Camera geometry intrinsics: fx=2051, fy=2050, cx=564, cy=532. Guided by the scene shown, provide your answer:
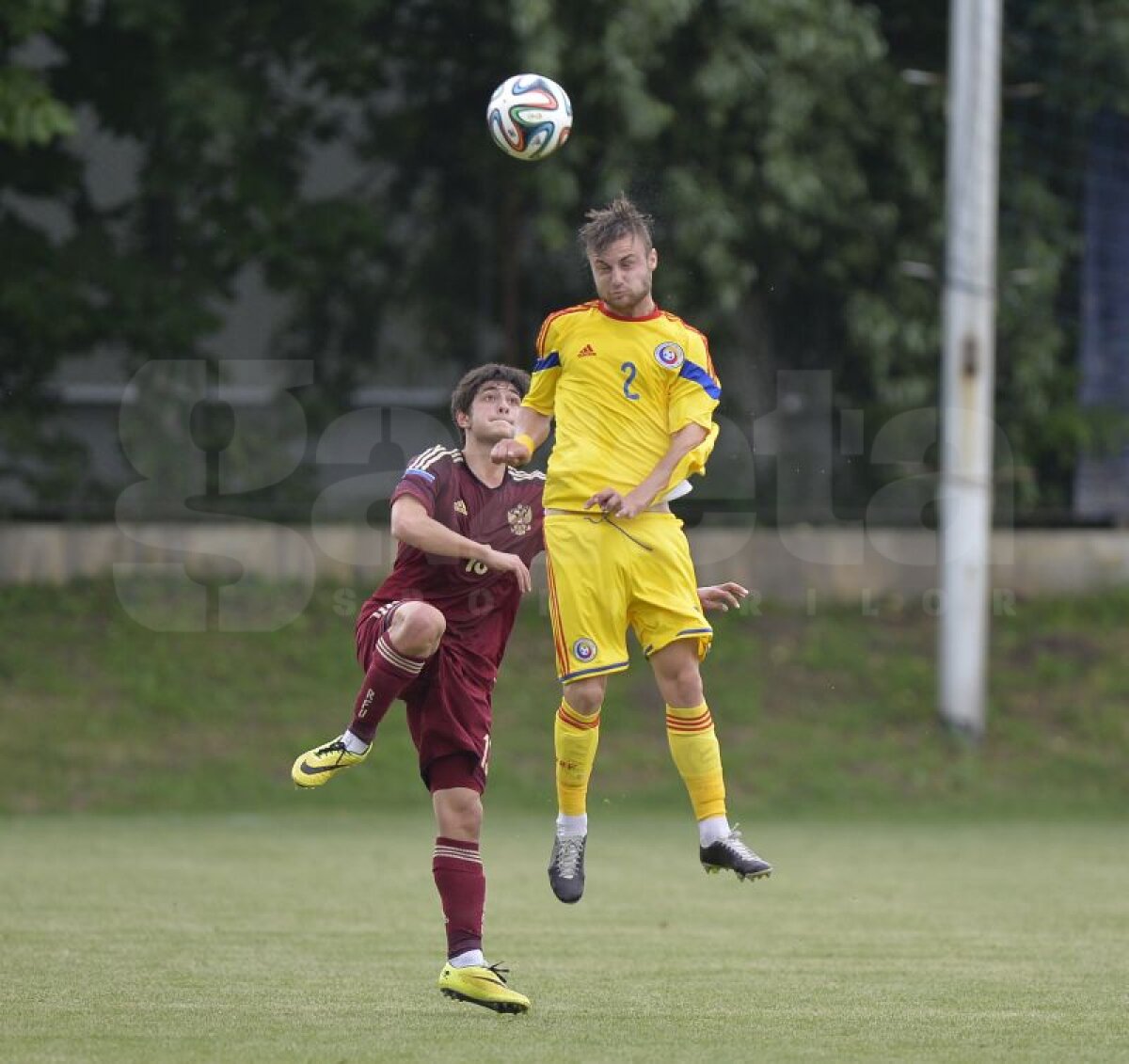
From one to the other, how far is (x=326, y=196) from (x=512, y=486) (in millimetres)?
12997

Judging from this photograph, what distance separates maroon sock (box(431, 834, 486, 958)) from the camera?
6.82 metres

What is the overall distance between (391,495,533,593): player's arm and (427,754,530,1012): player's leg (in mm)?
671

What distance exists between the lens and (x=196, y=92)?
18672 mm

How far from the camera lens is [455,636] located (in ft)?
22.9

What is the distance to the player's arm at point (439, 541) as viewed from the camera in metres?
6.74

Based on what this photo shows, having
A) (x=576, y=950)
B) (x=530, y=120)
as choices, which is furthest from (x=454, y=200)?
(x=530, y=120)

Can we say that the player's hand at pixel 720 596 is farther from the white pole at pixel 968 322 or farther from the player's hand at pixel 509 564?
the white pole at pixel 968 322

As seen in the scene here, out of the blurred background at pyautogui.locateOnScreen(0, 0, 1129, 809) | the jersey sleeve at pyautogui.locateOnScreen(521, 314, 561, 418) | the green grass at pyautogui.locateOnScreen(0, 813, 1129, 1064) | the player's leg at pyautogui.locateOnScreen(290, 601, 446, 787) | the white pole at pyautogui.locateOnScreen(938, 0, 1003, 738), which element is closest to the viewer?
the green grass at pyautogui.locateOnScreen(0, 813, 1129, 1064)

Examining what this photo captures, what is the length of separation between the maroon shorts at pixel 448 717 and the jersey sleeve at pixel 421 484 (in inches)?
14.2

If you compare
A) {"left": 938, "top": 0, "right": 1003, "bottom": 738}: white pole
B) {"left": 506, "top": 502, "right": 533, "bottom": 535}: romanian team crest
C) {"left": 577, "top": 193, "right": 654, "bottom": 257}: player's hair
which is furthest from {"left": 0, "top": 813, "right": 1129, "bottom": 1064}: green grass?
{"left": 938, "top": 0, "right": 1003, "bottom": 738}: white pole

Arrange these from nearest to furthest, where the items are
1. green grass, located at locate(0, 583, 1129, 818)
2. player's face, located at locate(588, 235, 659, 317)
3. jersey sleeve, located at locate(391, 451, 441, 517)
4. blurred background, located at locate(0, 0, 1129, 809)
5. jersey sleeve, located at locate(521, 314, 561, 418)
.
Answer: jersey sleeve, located at locate(391, 451, 441, 517)
player's face, located at locate(588, 235, 659, 317)
jersey sleeve, located at locate(521, 314, 561, 418)
green grass, located at locate(0, 583, 1129, 818)
blurred background, located at locate(0, 0, 1129, 809)

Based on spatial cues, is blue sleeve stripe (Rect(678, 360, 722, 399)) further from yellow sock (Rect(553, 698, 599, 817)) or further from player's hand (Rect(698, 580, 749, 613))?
yellow sock (Rect(553, 698, 599, 817))

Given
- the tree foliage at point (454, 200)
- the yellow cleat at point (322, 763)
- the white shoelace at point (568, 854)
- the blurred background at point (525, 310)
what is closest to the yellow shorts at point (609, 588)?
the white shoelace at point (568, 854)

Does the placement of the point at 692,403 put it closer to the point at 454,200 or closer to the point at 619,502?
the point at 619,502
